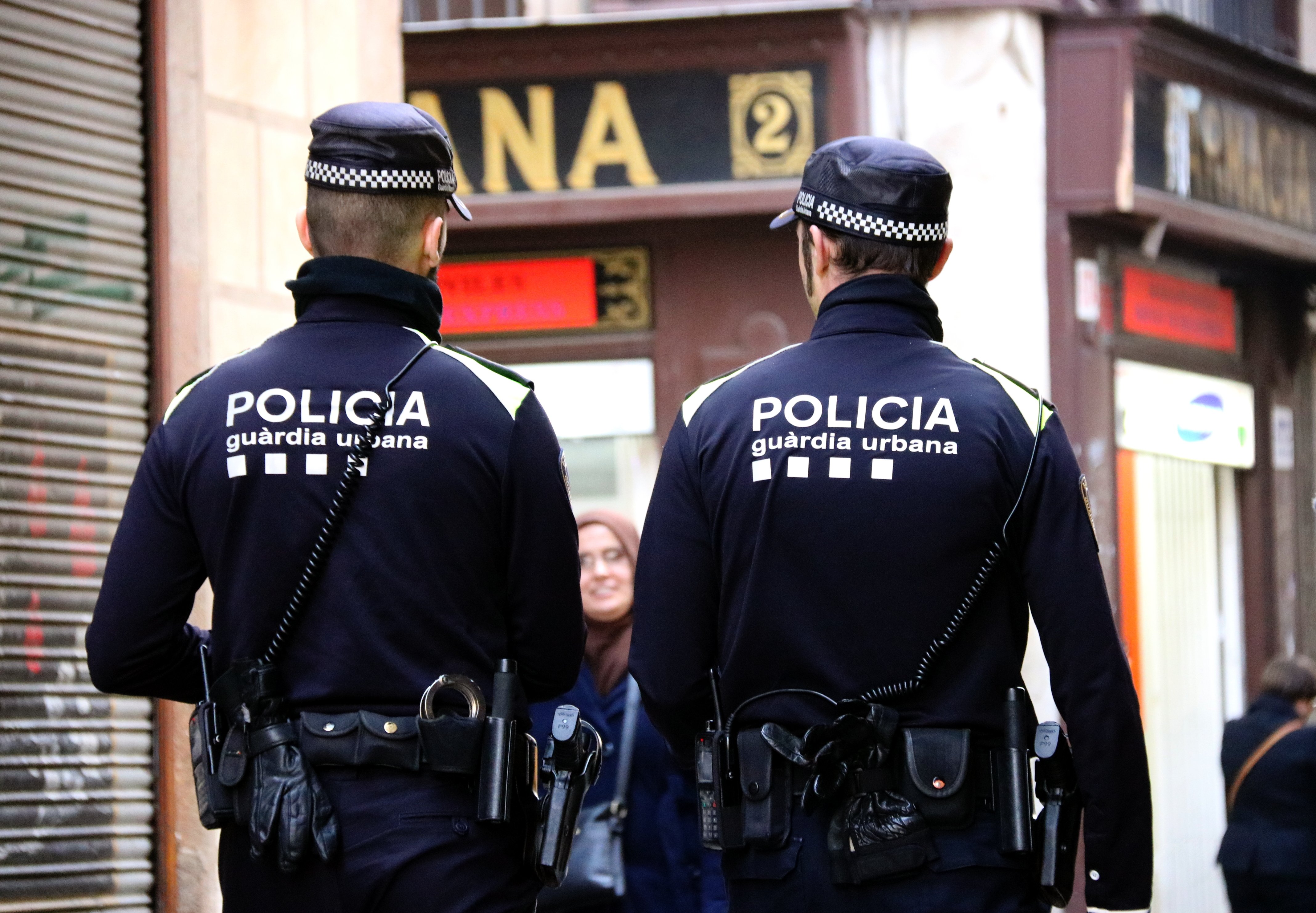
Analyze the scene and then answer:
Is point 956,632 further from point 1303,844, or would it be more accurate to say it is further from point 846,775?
point 1303,844

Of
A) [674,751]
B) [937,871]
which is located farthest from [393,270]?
[937,871]

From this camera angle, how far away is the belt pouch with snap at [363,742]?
3.31 meters

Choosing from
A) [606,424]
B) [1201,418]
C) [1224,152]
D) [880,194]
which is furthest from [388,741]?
[1201,418]

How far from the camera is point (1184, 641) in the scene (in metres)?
12.0

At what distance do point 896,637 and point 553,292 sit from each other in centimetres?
740

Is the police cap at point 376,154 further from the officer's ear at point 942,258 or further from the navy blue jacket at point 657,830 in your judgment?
the navy blue jacket at point 657,830

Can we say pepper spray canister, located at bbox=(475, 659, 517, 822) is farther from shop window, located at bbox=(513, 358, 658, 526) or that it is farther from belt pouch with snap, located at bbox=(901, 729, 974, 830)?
shop window, located at bbox=(513, 358, 658, 526)

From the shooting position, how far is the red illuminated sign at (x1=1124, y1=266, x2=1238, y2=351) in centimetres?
1123

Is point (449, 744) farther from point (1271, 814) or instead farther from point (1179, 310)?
point (1179, 310)

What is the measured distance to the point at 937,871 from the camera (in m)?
3.38

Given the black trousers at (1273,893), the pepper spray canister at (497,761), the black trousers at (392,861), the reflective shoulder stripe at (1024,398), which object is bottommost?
the black trousers at (1273,893)

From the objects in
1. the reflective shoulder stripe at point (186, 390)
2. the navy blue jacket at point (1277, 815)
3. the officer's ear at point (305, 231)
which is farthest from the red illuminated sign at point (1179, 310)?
the reflective shoulder stripe at point (186, 390)

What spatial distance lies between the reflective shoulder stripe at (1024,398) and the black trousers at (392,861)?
45.2 inches

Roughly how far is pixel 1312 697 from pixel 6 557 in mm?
5189
